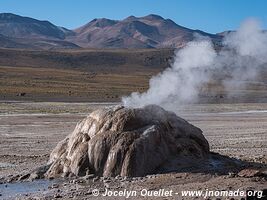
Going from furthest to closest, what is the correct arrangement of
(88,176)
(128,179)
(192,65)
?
(192,65) → (88,176) → (128,179)

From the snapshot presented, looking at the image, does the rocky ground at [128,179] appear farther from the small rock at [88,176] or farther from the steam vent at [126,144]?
the steam vent at [126,144]

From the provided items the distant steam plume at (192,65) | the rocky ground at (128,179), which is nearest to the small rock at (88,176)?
the rocky ground at (128,179)

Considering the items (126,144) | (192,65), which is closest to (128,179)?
(126,144)

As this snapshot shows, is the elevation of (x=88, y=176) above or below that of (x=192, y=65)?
below

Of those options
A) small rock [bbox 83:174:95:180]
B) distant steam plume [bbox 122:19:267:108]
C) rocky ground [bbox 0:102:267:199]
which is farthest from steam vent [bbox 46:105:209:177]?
distant steam plume [bbox 122:19:267:108]

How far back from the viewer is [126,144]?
19781 millimetres

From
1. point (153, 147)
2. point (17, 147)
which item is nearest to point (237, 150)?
point (153, 147)

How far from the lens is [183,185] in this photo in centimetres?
1733

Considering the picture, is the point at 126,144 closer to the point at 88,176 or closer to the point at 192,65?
the point at 88,176

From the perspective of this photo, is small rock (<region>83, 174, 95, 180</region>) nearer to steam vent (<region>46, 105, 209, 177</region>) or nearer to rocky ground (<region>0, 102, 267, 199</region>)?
rocky ground (<region>0, 102, 267, 199</region>)

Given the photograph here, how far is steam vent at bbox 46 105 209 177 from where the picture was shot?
1961 centimetres

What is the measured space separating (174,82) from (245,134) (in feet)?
32.4

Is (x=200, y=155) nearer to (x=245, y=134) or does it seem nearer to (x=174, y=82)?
(x=174, y=82)

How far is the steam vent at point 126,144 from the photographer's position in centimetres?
1961
